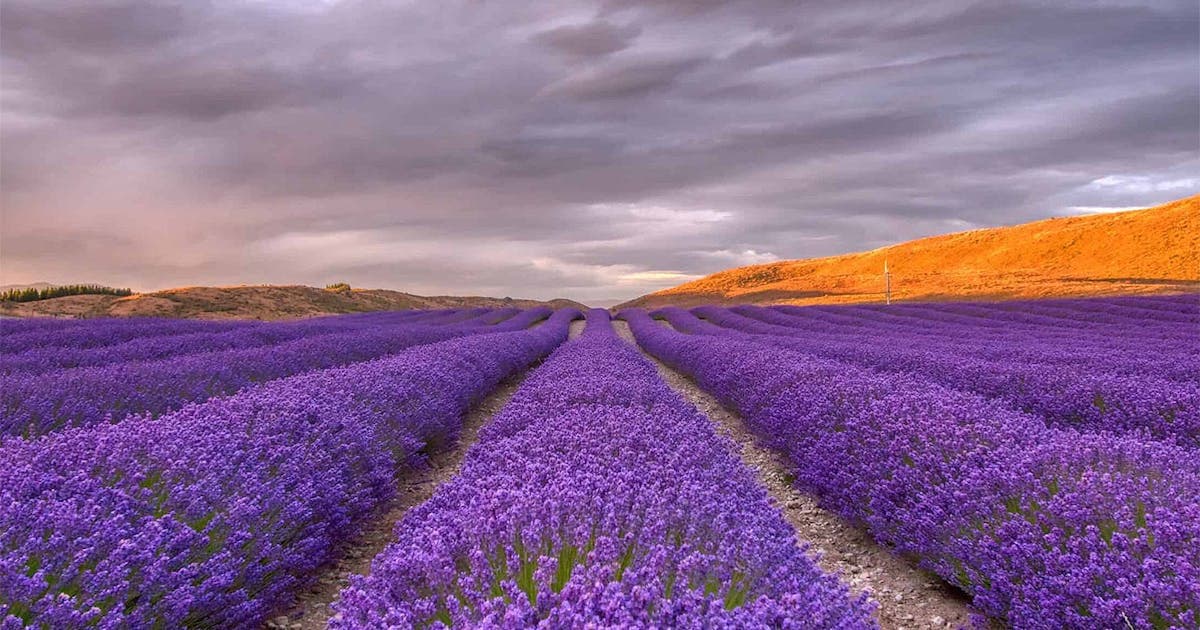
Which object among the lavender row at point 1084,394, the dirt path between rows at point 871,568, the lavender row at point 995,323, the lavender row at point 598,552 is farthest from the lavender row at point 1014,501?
the lavender row at point 995,323

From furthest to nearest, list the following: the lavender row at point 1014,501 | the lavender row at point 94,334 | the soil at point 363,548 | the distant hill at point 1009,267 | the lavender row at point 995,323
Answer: the distant hill at point 1009,267 < the lavender row at point 995,323 < the lavender row at point 94,334 < the soil at point 363,548 < the lavender row at point 1014,501

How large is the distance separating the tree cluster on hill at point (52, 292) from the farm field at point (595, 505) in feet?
97.0

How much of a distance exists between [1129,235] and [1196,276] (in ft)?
38.7

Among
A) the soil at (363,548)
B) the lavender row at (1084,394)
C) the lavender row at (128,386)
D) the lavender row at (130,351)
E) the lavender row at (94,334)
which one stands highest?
the lavender row at (94,334)

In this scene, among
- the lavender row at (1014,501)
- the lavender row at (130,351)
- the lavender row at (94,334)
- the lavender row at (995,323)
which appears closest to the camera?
the lavender row at (1014,501)

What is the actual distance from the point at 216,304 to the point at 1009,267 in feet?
168

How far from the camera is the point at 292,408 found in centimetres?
453

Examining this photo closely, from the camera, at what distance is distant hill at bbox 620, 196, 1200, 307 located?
33.9m

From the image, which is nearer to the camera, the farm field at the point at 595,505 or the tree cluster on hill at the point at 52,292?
the farm field at the point at 595,505

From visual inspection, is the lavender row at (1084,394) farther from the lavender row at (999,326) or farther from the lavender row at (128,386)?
the lavender row at (128,386)

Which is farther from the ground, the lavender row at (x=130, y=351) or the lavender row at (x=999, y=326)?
the lavender row at (x=130, y=351)

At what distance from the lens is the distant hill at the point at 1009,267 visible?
111 feet

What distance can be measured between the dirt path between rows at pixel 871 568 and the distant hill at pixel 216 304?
26398 mm

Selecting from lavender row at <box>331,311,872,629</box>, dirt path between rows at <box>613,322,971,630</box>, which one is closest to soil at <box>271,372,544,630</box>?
lavender row at <box>331,311,872,629</box>
